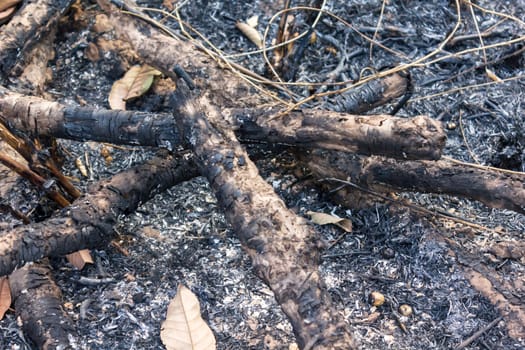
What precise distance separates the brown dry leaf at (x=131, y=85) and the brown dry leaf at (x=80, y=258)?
708mm

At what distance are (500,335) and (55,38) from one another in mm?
2161

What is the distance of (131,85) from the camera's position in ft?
8.13

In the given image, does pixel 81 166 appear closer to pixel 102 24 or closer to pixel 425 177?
pixel 102 24

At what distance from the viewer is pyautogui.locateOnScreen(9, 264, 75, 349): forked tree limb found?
167 cm

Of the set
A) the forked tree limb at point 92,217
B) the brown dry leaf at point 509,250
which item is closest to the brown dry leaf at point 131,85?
the forked tree limb at point 92,217

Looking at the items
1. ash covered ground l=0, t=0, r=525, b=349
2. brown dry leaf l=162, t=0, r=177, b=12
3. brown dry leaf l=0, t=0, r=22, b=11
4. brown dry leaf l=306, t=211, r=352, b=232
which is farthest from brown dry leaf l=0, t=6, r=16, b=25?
brown dry leaf l=306, t=211, r=352, b=232

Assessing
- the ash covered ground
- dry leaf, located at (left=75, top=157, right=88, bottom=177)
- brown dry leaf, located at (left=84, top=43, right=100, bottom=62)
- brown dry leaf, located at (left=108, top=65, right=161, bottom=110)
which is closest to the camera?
the ash covered ground

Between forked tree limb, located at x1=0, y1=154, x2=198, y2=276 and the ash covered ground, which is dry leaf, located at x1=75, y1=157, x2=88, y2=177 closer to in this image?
the ash covered ground

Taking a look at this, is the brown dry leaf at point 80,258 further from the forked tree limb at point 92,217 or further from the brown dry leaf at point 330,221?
the brown dry leaf at point 330,221

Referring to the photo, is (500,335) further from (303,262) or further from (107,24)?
(107,24)

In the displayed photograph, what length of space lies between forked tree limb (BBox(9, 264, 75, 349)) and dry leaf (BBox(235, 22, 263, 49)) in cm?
138

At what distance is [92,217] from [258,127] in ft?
→ 1.94

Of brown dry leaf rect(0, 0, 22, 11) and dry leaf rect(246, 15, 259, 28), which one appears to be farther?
dry leaf rect(246, 15, 259, 28)

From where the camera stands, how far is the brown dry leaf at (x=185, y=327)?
1.66m
